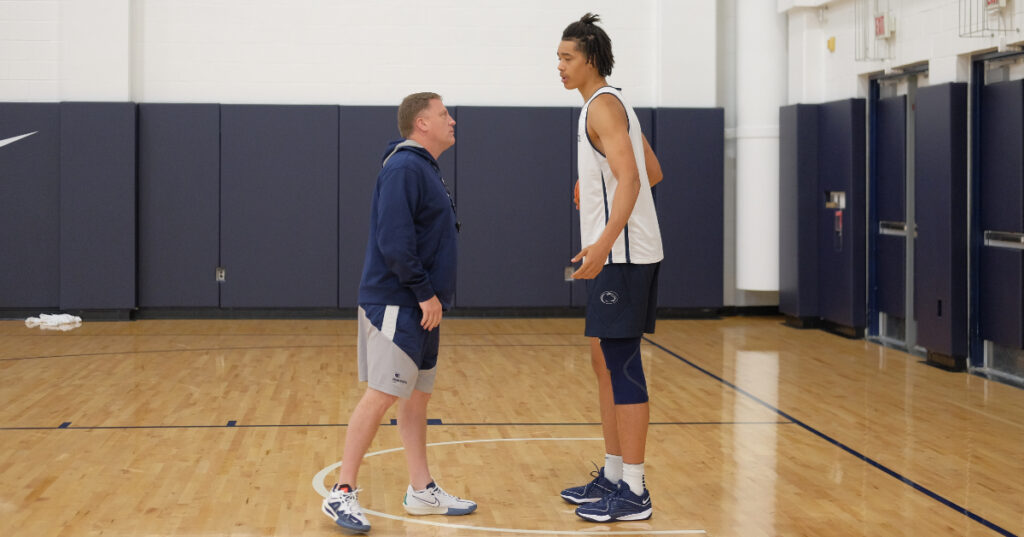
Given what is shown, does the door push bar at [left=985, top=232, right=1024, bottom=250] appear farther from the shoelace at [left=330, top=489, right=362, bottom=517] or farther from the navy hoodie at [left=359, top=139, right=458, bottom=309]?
the shoelace at [left=330, top=489, right=362, bottom=517]

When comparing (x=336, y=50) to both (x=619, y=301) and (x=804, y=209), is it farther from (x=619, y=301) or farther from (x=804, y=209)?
(x=619, y=301)

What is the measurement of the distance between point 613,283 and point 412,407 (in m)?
0.81

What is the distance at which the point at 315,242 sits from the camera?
10320 mm


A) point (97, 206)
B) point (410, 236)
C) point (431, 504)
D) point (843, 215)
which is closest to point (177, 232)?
point (97, 206)

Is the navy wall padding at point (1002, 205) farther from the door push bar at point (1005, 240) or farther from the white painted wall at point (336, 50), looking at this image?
the white painted wall at point (336, 50)

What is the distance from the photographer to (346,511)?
3.57m

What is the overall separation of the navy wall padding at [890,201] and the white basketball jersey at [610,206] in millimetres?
5244

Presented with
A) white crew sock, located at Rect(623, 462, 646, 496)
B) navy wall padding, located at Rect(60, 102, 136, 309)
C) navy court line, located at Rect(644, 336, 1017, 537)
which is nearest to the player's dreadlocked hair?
white crew sock, located at Rect(623, 462, 646, 496)

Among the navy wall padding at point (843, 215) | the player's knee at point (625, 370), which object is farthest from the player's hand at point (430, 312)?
the navy wall padding at point (843, 215)

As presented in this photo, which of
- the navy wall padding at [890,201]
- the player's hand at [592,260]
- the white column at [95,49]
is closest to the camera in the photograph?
the player's hand at [592,260]

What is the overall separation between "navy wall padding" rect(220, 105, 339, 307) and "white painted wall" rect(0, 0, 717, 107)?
32cm

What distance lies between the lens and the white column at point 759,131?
1016 cm

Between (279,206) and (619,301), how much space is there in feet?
23.4

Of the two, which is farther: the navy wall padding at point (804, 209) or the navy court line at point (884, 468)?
the navy wall padding at point (804, 209)
